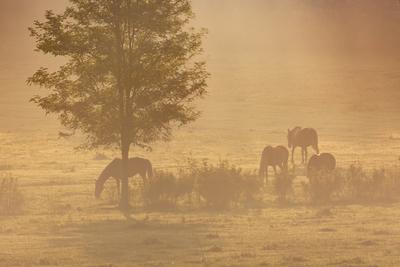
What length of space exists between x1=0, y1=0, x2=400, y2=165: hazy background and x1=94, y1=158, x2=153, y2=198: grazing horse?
1998 cm

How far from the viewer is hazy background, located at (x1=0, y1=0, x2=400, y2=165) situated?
249 ft

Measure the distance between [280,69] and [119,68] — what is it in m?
86.6

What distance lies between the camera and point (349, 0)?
183 m

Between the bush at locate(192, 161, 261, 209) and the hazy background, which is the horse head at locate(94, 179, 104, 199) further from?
the hazy background

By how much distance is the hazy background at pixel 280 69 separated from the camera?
7600 centimetres

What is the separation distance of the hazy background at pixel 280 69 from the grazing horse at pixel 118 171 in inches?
787

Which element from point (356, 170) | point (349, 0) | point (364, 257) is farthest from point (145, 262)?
point (349, 0)

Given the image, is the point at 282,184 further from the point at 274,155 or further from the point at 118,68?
the point at 118,68

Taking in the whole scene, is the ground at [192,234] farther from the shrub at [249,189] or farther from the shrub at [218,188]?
the shrub at [218,188]

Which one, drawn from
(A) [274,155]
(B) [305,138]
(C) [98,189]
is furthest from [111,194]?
(B) [305,138]

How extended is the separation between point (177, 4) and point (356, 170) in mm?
8825

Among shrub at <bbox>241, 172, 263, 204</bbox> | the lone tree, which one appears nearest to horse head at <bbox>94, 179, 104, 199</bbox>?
the lone tree

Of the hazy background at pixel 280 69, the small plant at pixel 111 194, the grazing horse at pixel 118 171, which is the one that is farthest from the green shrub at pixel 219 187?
the hazy background at pixel 280 69

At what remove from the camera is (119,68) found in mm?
33531
